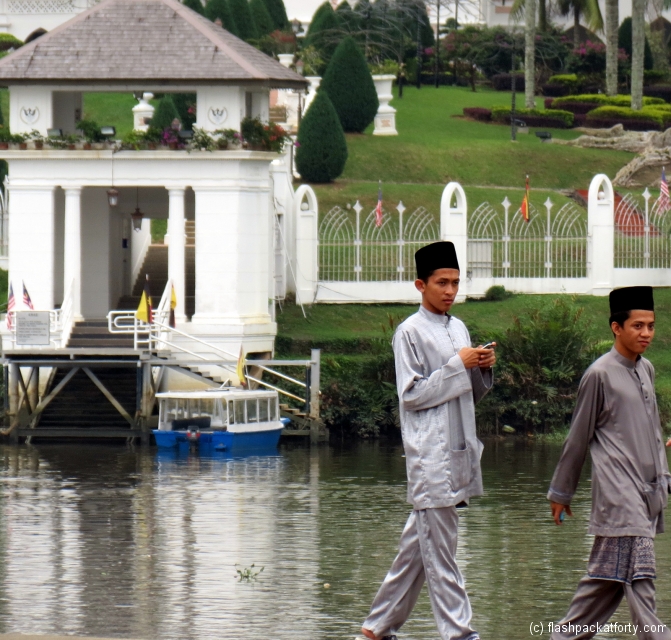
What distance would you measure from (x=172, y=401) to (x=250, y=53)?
774cm

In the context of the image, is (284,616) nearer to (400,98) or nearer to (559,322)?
(559,322)

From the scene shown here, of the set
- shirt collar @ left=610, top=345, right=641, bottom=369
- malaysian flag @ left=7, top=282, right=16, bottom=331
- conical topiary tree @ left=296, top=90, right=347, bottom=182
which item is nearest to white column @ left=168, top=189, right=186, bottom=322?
malaysian flag @ left=7, top=282, right=16, bottom=331

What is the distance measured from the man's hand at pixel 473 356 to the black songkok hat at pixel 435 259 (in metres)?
0.54

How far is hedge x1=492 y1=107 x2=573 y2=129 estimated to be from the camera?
52.8 meters

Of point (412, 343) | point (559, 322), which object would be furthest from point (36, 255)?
point (412, 343)

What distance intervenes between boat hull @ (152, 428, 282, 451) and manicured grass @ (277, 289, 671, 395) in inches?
167

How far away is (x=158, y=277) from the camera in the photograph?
115 feet

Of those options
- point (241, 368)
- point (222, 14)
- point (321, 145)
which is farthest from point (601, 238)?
point (222, 14)

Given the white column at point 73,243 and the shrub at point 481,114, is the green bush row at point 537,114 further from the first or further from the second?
the white column at point 73,243

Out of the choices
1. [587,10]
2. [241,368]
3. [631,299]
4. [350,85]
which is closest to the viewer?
[631,299]

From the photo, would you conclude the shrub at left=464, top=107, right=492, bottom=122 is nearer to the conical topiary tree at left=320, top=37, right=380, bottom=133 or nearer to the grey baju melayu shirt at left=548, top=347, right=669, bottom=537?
the conical topiary tree at left=320, top=37, right=380, bottom=133

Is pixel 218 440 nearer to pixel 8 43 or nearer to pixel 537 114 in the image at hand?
pixel 537 114

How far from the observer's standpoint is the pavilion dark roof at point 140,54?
28953 mm

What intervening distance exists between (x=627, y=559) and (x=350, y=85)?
3926 cm
